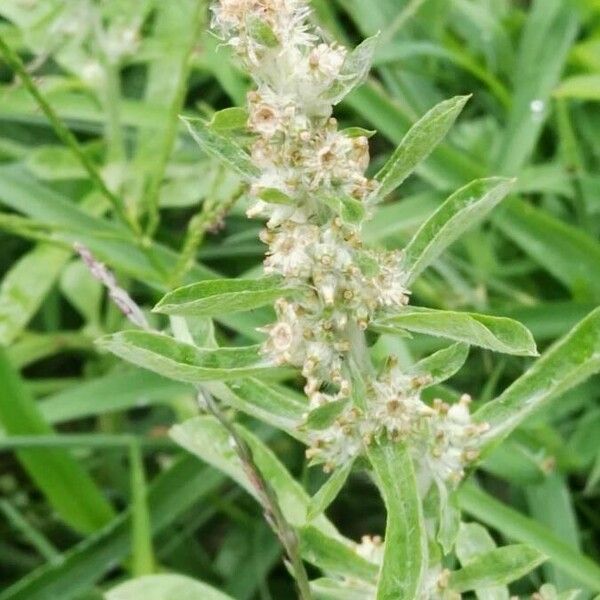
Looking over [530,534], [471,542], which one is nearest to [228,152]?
[471,542]

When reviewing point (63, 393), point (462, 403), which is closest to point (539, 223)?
point (63, 393)

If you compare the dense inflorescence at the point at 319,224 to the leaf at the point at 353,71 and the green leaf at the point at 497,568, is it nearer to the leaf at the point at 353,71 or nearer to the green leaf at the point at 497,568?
the leaf at the point at 353,71

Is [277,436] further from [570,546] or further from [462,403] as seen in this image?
[462,403]

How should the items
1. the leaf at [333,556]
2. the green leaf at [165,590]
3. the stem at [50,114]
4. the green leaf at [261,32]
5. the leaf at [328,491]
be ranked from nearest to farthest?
1. the green leaf at [261,32]
2. the leaf at [328,491]
3. the leaf at [333,556]
4. the green leaf at [165,590]
5. the stem at [50,114]

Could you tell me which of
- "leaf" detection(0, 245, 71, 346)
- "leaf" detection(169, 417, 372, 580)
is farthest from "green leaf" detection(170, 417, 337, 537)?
"leaf" detection(0, 245, 71, 346)

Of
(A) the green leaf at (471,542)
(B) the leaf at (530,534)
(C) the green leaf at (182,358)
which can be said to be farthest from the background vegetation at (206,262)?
(C) the green leaf at (182,358)

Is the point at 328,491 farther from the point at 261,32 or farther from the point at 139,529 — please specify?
the point at 139,529

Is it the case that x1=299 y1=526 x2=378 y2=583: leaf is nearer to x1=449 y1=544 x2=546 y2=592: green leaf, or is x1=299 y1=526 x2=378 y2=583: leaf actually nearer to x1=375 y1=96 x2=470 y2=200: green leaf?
x1=449 y1=544 x2=546 y2=592: green leaf
